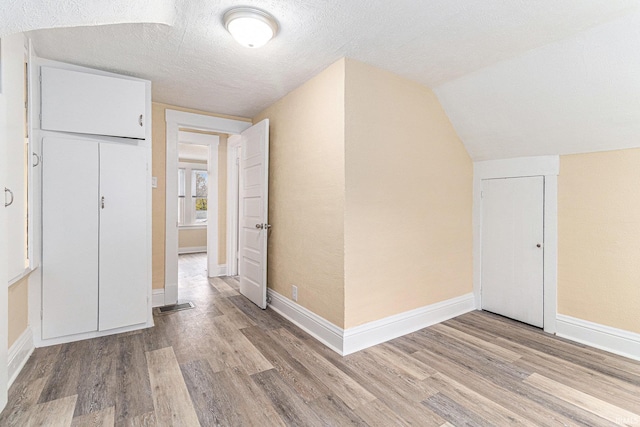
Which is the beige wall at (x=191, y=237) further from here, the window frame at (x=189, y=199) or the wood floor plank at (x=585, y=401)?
the wood floor plank at (x=585, y=401)

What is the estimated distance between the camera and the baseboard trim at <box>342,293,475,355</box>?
8.12 ft

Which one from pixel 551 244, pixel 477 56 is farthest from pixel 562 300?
pixel 477 56

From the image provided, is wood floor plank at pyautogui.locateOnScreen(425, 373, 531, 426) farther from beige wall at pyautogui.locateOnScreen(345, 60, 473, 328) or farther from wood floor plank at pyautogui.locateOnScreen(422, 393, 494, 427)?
beige wall at pyautogui.locateOnScreen(345, 60, 473, 328)

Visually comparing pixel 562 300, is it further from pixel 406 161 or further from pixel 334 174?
pixel 334 174

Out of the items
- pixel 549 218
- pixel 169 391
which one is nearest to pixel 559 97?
pixel 549 218

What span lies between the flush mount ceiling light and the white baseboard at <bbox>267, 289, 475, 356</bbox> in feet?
7.13

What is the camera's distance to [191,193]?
7836 millimetres

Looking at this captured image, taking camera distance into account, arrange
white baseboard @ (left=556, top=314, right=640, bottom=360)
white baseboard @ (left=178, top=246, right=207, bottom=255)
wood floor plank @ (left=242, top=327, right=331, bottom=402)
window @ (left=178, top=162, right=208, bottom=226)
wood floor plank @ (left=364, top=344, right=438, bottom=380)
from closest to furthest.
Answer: wood floor plank @ (left=242, top=327, right=331, bottom=402) < wood floor plank @ (left=364, top=344, right=438, bottom=380) < white baseboard @ (left=556, top=314, right=640, bottom=360) < white baseboard @ (left=178, top=246, right=207, bottom=255) < window @ (left=178, top=162, right=208, bottom=226)

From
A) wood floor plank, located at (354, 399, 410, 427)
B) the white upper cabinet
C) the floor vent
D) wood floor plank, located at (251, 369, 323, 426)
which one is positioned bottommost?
wood floor plank, located at (354, 399, 410, 427)

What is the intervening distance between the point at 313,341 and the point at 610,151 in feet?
9.63

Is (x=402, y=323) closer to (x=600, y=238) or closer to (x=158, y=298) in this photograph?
(x=600, y=238)

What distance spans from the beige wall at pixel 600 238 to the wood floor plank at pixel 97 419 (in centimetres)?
354

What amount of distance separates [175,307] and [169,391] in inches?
67.5

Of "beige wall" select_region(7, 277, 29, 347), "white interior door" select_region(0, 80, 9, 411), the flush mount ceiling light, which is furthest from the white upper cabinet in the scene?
the flush mount ceiling light
